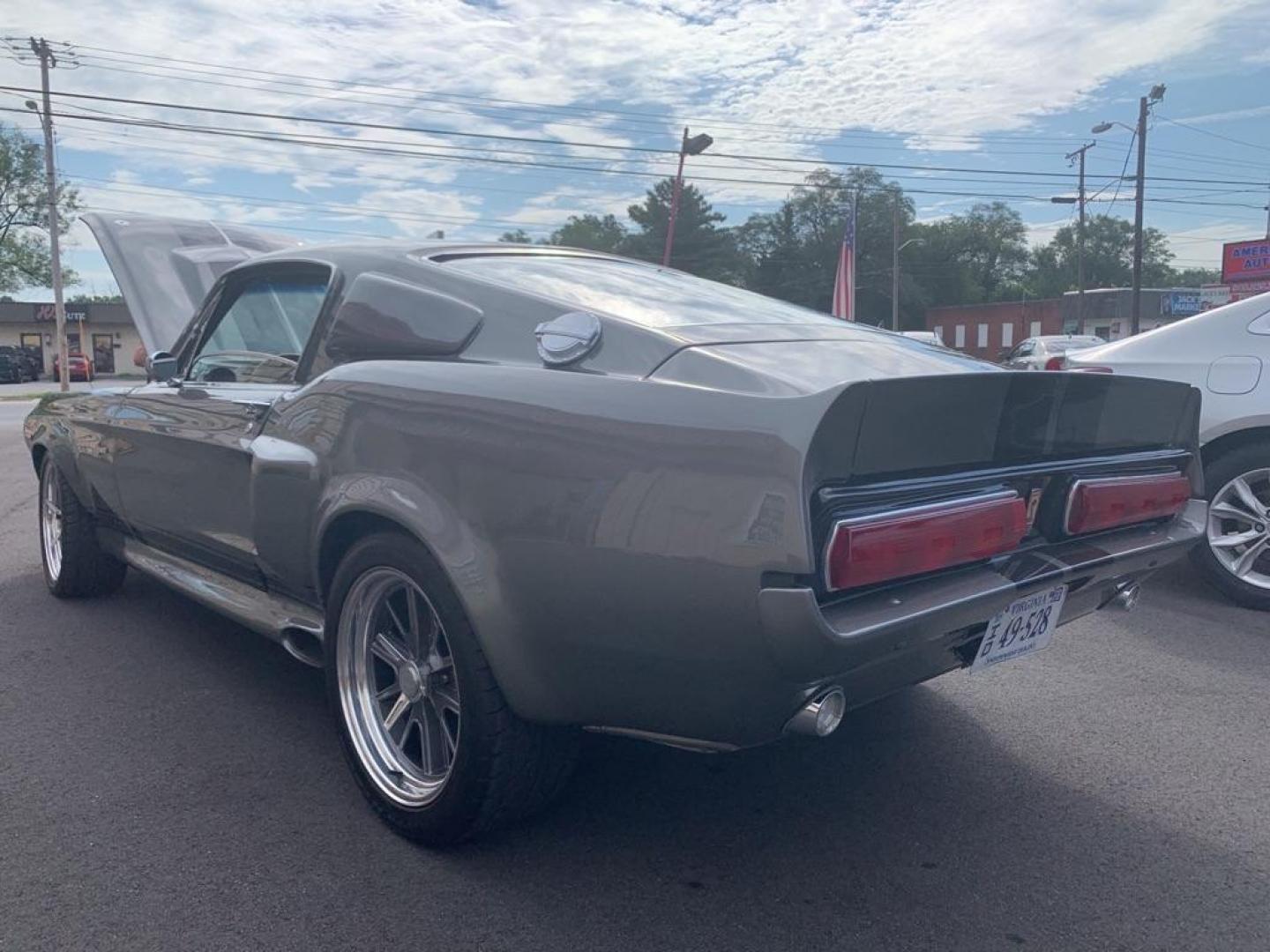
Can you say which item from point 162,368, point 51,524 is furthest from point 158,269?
point 162,368

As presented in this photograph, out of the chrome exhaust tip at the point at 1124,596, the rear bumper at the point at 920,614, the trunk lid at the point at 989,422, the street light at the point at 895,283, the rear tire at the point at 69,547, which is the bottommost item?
the rear tire at the point at 69,547

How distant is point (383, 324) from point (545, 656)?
42.1 inches

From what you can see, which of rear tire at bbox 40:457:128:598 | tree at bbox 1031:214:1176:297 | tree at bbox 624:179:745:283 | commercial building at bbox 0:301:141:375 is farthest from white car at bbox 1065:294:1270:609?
tree at bbox 1031:214:1176:297

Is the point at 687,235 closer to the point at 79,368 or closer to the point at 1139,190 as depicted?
the point at 1139,190

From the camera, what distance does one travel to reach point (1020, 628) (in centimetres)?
262

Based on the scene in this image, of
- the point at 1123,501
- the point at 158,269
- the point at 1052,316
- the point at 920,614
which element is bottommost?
the point at 920,614

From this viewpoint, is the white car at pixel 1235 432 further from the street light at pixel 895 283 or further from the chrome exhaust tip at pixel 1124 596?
the street light at pixel 895 283

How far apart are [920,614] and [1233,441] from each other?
375cm

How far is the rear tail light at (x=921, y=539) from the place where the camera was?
2062mm

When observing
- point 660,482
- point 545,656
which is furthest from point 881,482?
point 545,656

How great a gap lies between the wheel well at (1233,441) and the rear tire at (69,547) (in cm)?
508

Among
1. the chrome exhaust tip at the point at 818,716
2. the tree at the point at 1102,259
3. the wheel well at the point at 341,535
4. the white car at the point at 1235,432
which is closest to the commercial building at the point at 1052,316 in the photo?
the tree at the point at 1102,259

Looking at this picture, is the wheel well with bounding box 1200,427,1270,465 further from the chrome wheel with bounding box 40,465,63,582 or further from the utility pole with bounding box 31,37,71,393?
the utility pole with bounding box 31,37,71,393

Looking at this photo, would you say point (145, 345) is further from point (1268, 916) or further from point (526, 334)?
point (1268, 916)
